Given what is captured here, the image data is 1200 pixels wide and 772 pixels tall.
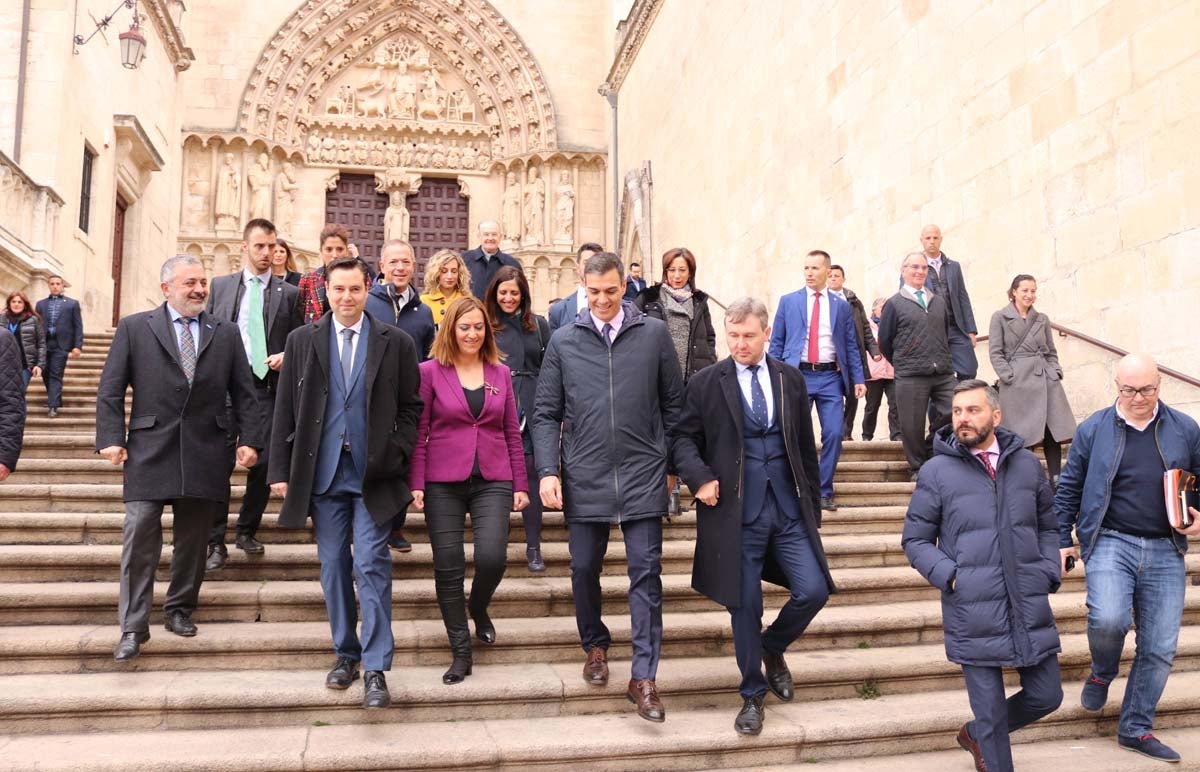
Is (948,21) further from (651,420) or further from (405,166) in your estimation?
(405,166)

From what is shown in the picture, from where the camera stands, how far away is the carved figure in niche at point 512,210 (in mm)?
19281

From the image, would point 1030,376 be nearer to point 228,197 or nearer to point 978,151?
point 978,151

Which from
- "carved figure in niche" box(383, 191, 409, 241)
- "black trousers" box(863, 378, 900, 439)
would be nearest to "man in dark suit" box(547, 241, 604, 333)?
"black trousers" box(863, 378, 900, 439)

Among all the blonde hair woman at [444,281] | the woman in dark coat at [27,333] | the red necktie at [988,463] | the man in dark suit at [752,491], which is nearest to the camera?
the red necktie at [988,463]

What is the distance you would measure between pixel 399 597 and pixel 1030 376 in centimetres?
431

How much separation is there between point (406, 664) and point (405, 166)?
1618 centimetres

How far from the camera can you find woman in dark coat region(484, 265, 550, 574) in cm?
512

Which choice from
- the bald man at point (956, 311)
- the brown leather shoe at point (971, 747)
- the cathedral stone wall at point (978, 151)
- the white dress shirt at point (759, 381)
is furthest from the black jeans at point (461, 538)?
the cathedral stone wall at point (978, 151)

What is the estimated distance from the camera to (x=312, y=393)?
399 centimetres

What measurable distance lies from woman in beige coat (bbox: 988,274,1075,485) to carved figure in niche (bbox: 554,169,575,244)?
12970 mm

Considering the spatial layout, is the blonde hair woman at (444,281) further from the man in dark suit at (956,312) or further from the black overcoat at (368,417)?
the man in dark suit at (956,312)

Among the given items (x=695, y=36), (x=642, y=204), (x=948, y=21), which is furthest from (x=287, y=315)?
(x=642, y=204)

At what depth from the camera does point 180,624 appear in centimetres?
425

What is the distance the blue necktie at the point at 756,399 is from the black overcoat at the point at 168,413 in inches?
88.2
